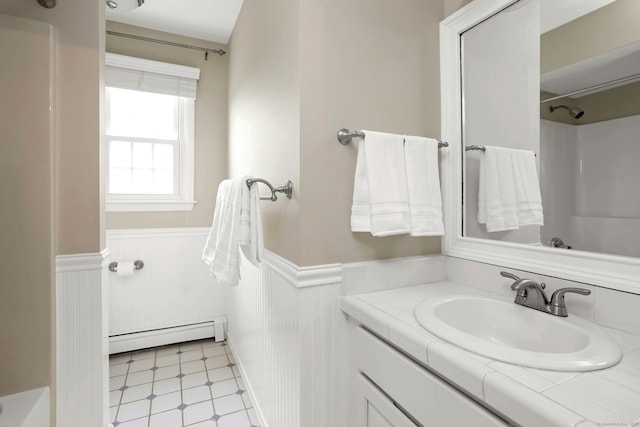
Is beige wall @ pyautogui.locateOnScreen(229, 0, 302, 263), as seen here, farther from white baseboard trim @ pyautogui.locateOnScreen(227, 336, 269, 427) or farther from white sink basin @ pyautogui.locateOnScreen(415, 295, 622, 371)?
white baseboard trim @ pyautogui.locateOnScreen(227, 336, 269, 427)

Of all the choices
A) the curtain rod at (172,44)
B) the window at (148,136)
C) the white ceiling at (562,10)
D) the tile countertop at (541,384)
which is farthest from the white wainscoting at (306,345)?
the curtain rod at (172,44)

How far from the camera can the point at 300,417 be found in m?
1.13

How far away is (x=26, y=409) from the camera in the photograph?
3.35 feet

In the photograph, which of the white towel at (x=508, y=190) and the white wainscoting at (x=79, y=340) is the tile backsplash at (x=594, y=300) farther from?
the white wainscoting at (x=79, y=340)

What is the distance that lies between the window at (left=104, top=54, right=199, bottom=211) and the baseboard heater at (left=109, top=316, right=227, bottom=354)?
3.25ft

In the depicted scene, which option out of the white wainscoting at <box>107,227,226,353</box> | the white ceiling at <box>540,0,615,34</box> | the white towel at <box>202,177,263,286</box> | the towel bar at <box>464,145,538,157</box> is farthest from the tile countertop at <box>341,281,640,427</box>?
the white wainscoting at <box>107,227,226,353</box>

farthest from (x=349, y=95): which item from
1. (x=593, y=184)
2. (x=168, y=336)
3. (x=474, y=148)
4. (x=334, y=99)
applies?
(x=168, y=336)

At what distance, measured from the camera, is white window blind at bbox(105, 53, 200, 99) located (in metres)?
2.30

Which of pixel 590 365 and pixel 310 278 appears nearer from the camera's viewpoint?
pixel 590 365

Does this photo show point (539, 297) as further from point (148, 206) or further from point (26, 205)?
point (148, 206)

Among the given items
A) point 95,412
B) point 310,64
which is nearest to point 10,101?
point 310,64

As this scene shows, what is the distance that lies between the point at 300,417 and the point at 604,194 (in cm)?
126

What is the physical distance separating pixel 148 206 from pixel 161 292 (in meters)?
0.70

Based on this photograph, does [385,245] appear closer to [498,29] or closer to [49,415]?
[498,29]
